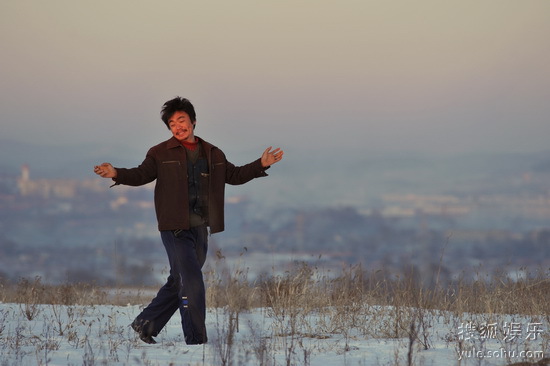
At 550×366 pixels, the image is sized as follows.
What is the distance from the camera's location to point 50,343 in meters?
6.53

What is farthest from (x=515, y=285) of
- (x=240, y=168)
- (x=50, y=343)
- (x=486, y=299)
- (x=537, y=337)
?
(x=50, y=343)

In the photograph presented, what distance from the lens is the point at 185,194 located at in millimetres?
6484

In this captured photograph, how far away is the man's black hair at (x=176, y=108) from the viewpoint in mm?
6617

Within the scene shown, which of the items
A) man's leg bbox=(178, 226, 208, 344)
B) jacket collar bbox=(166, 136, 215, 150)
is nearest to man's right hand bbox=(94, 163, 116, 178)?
jacket collar bbox=(166, 136, 215, 150)

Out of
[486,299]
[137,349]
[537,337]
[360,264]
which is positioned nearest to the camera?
[137,349]

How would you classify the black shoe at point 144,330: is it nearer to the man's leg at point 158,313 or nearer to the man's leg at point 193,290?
the man's leg at point 158,313

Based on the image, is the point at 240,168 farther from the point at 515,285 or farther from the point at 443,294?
the point at 515,285

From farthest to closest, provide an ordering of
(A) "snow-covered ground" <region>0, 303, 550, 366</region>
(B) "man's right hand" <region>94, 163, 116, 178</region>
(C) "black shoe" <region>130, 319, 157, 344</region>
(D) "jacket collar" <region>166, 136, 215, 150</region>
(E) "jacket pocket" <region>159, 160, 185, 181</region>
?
1. (C) "black shoe" <region>130, 319, 157, 344</region>
2. (D) "jacket collar" <region>166, 136, 215, 150</region>
3. (E) "jacket pocket" <region>159, 160, 185, 181</region>
4. (B) "man's right hand" <region>94, 163, 116, 178</region>
5. (A) "snow-covered ground" <region>0, 303, 550, 366</region>

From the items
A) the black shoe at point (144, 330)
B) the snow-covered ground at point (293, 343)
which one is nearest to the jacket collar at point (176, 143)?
the snow-covered ground at point (293, 343)

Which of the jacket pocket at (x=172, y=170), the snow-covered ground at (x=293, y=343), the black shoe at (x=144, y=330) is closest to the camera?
the snow-covered ground at (x=293, y=343)

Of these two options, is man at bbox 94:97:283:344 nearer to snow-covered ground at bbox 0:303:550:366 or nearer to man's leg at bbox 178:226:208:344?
man's leg at bbox 178:226:208:344

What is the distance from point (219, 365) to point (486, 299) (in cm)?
429

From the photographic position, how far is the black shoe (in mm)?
6912

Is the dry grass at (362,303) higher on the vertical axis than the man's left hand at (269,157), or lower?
lower
